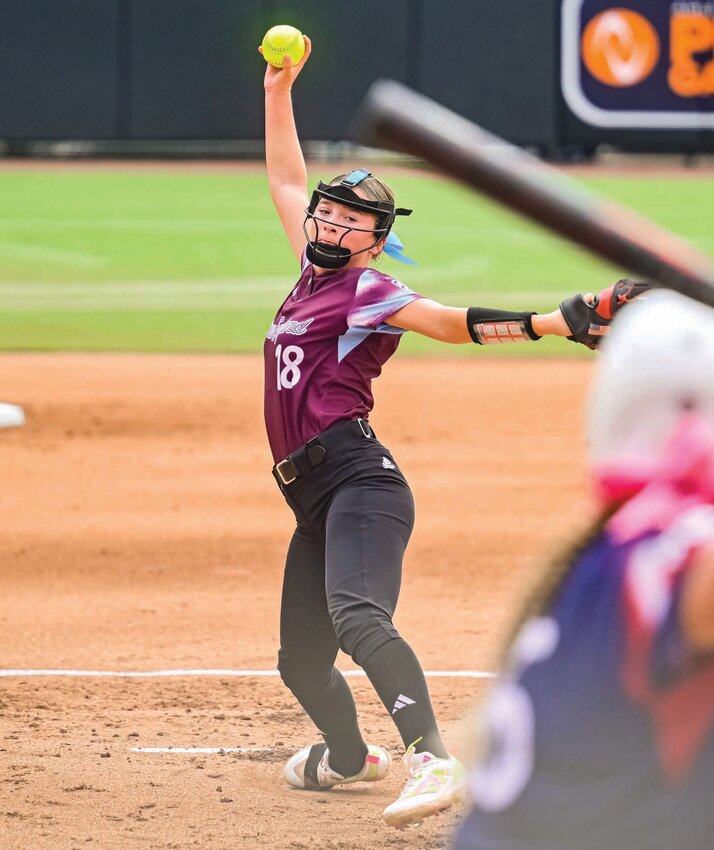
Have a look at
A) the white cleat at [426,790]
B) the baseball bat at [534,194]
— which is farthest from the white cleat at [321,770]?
the baseball bat at [534,194]

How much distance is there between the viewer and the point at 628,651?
182 cm

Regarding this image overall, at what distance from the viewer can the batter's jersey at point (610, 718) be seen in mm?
1809

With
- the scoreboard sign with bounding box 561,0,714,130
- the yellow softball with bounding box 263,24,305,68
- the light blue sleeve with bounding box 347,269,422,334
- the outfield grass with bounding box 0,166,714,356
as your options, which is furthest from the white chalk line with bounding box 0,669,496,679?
the scoreboard sign with bounding box 561,0,714,130

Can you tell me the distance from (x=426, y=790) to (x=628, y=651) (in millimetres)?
2518

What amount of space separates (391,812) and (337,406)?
3.98 feet

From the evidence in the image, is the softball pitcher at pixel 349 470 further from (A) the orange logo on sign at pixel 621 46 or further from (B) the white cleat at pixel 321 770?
(A) the orange logo on sign at pixel 621 46

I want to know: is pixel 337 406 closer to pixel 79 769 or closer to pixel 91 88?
pixel 79 769

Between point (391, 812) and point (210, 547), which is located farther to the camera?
point (210, 547)

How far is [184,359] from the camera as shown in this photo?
1394 cm

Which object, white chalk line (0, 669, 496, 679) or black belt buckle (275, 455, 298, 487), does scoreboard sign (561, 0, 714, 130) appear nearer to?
white chalk line (0, 669, 496, 679)

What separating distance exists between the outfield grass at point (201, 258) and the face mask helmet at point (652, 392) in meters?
12.6

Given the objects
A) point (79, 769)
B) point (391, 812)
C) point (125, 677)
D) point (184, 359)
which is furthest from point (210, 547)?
point (184, 359)

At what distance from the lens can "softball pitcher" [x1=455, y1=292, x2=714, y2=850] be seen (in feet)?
5.93

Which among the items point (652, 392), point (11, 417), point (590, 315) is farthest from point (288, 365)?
point (11, 417)
